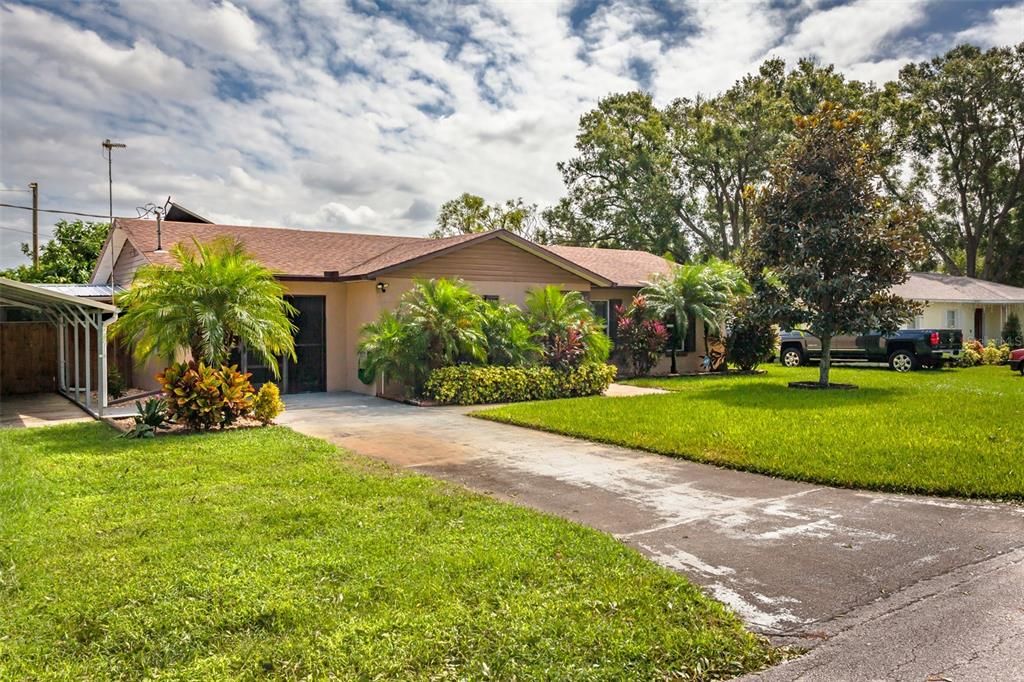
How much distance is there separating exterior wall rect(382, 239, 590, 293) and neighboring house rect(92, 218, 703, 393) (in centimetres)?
2

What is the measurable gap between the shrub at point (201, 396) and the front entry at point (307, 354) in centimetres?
461

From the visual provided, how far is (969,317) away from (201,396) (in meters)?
29.0

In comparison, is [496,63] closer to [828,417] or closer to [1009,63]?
[828,417]

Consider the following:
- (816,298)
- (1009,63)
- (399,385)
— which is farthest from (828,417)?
(1009,63)

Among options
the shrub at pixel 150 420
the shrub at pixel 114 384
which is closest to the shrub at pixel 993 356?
the shrub at pixel 150 420

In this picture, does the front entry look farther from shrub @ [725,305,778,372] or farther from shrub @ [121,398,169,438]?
shrub @ [725,305,778,372]

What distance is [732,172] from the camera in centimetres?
3497

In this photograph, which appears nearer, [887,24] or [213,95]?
[213,95]

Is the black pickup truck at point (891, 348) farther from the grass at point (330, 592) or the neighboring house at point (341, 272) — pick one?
the grass at point (330, 592)

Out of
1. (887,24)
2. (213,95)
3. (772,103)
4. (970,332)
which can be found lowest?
(970,332)

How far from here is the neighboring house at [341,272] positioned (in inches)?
582

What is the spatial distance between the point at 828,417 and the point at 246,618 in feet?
31.5

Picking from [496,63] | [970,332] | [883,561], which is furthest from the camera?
[970,332]

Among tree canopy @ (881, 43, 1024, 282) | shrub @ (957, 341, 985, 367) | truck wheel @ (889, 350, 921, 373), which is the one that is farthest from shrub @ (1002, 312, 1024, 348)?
truck wheel @ (889, 350, 921, 373)
